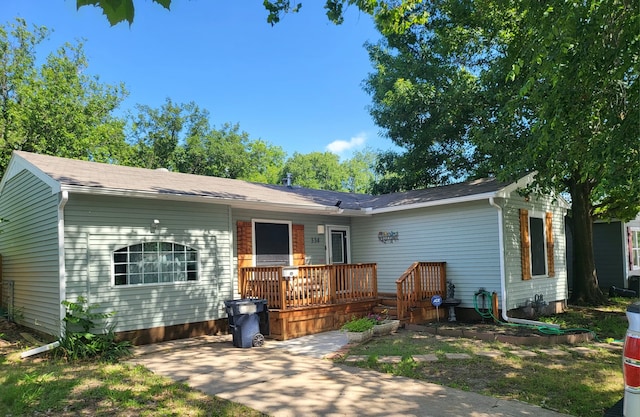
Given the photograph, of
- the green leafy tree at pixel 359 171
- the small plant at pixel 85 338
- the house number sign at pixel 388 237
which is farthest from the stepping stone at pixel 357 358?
the green leafy tree at pixel 359 171

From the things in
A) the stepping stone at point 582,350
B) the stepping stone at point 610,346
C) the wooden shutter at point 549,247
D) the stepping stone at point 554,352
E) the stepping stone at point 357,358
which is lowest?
the stepping stone at point 610,346

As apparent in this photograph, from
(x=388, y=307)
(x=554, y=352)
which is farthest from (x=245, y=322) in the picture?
(x=554, y=352)

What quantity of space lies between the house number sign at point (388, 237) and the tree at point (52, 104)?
16429 mm

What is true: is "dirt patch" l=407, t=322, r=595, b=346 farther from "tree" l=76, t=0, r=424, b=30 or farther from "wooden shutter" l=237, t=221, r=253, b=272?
"tree" l=76, t=0, r=424, b=30

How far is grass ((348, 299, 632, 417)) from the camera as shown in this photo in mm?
4902

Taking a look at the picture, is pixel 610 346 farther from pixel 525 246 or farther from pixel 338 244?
pixel 338 244

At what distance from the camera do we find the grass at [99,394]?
4.65 metres

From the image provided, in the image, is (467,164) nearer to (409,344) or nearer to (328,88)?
(409,344)

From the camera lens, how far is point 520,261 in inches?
415

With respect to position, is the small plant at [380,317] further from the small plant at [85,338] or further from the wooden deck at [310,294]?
the small plant at [85,338]

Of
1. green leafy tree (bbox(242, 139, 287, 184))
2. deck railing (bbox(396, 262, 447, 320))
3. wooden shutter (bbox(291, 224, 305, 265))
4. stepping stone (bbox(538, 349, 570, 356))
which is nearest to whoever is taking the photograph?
stepping stone (bbox(538, 349, 570, 356))

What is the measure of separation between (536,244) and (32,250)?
38.8 feet

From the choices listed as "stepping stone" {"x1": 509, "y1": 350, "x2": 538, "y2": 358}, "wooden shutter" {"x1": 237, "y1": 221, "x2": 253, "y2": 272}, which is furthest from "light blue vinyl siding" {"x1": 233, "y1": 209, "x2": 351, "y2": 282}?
"stepping stone" {"x1": 509, "y1": 350, "x2": 538, "y2": 358}

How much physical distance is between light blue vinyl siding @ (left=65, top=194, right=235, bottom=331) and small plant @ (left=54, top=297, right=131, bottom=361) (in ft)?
0.85
